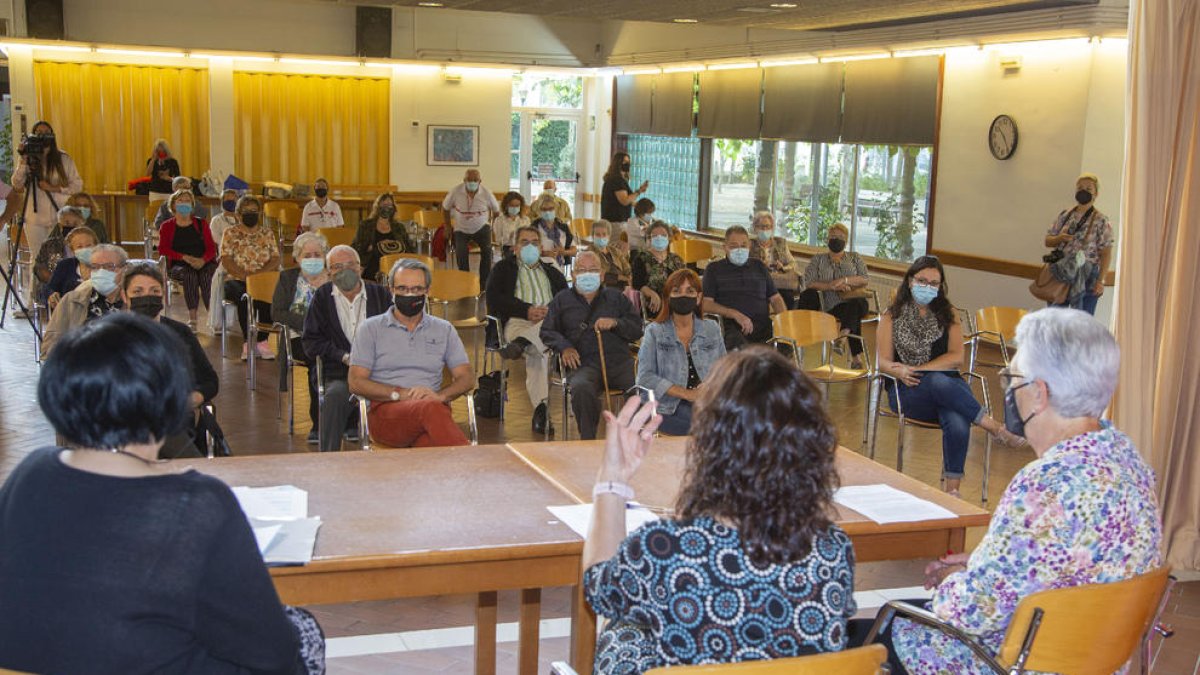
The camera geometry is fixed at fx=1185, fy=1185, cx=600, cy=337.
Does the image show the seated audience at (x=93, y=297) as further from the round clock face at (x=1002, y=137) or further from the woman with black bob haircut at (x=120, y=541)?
the round clock face at (x=1002, y=137)

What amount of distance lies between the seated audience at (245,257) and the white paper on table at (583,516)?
6421 mm

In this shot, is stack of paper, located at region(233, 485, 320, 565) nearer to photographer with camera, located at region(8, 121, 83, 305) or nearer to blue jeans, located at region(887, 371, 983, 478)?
blue jeans, located at region(887, 371, 983, 478)

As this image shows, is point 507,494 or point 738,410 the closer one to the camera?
point 738,410

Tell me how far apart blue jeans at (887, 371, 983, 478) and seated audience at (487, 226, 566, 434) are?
2.27 m

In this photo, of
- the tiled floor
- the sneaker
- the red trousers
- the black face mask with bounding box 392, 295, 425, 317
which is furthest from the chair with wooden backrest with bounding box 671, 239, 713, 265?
the red trousers

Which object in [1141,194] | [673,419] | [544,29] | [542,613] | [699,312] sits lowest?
[542,613]

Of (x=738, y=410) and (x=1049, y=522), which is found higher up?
(x=738, y=410)

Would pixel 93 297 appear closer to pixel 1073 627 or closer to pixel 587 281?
pixel 587 281

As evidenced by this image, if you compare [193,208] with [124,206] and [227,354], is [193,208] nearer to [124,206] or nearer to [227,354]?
[227,354]

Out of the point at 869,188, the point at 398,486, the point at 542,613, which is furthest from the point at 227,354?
the point at 869,188

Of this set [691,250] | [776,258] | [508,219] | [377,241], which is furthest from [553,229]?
[776,258]

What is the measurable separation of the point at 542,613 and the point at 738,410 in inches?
98.3

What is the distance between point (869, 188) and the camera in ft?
44.8

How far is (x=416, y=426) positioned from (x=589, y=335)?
5.73ft
